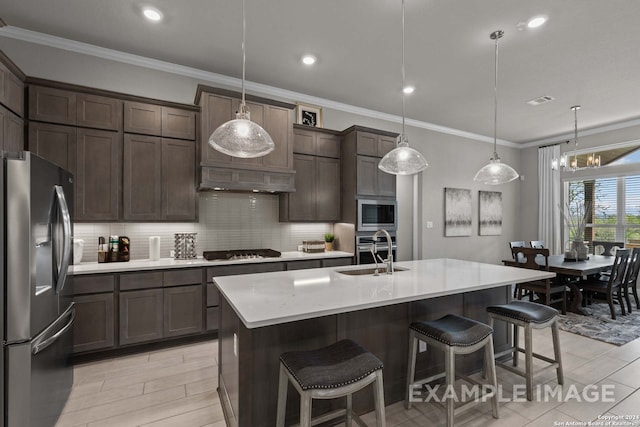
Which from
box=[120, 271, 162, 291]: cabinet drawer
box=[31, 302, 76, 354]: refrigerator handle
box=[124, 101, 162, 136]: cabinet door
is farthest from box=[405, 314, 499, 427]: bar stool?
box=[124, 101, 162, 136]: cabinet door

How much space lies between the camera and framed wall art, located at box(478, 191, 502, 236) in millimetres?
6457

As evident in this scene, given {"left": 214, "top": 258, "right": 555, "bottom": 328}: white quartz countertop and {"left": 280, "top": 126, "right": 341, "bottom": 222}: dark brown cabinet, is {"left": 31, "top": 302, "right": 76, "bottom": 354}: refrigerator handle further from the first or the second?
{"left": 280, "top": 126, "right": 341, "bottom": 222}: dark brown cabinet

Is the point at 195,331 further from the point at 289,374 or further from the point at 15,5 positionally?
the point at 15,5

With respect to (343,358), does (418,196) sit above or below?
above

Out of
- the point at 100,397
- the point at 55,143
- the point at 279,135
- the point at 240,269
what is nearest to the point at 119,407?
the point at 100,397

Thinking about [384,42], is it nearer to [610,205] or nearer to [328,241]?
[328,241]

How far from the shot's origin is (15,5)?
8.41 ft

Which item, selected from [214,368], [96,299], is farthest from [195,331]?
[96,299]

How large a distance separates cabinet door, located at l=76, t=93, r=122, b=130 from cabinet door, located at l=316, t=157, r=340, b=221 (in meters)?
2.40

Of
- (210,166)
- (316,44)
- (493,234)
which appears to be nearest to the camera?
(316,44)

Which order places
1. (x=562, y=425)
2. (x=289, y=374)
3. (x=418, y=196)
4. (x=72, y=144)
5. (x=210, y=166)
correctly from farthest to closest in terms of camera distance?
(x=418, y=196)
(x=210, y=166)
(x=72, y=144)
(x=562, y=425)
(x=289, y=374)

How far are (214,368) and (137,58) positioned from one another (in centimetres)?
339

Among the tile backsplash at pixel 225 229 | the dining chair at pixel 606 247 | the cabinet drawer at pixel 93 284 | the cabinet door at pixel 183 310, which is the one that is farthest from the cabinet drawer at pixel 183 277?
the dining chair at pixel 606 247

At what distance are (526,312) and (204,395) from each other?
8.37ft
